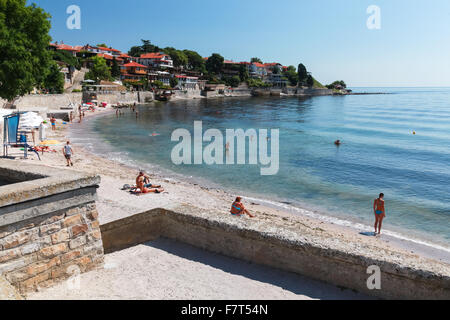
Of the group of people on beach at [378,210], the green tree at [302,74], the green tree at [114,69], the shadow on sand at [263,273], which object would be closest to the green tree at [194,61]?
the green tree at [302,74]

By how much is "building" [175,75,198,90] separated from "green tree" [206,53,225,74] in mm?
23931

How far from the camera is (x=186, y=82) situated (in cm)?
12238

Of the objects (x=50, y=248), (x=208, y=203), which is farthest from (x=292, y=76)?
(x=50, y=248)

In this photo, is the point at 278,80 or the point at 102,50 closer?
the point at 102,50

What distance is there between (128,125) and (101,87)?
34787mm

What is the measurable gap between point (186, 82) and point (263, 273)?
122 meters

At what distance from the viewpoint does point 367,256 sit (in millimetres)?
4641

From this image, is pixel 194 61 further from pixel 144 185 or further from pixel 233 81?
pixel 144 185

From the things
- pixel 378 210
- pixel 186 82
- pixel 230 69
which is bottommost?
pixel 378 210

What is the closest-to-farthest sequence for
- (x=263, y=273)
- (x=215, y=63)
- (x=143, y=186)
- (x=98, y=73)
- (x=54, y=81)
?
1. (x=263, y=273)
2. (x=143, y=186)
3. (x=54, y=81)
4. (x=98, y=73)
5. (x=215, y=63)
